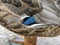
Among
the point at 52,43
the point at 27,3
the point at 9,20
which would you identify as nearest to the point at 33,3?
the point at 27,3

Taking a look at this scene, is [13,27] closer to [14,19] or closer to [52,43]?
[14,19]

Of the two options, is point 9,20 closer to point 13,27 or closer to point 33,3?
point 13,27

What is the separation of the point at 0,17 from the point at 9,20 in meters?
0.05

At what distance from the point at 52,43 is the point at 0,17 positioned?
0.60 metres

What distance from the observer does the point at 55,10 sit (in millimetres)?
735

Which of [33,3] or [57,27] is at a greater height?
[33,3]

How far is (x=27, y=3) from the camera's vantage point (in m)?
0.73

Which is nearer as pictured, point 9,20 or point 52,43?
point 9,20

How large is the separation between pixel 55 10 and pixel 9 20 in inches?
9.0

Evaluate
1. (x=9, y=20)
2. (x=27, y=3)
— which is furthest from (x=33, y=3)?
(x=9, y=20)

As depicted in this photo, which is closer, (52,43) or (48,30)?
(48,30)

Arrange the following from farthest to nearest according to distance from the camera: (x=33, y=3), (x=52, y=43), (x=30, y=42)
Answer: (x=52, y=43), (x=30, y=42), (x=33, y=3)

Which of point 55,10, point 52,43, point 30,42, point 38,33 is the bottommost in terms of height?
point 52,43

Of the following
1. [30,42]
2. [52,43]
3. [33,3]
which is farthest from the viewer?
[52,43]
